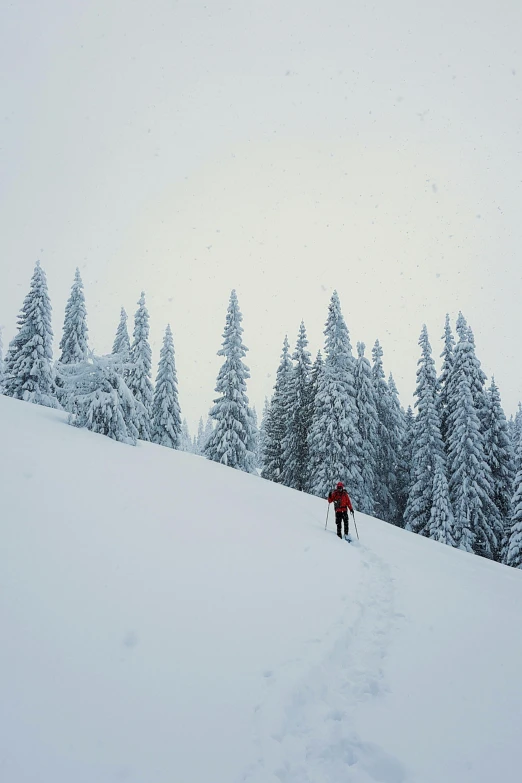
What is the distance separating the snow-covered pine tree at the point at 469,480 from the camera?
25.2 metres

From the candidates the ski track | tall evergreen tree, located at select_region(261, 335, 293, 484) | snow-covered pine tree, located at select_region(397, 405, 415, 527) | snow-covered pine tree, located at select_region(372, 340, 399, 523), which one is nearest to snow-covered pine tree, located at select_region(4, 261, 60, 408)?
tall evergreen tree, located at select_region(261, 335, 293, 484)

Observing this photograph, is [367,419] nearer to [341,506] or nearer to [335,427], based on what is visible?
[335,427]

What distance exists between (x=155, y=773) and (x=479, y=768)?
9.21ft

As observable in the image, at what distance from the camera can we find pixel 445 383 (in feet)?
101

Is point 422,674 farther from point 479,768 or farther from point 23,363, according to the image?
point 23,363

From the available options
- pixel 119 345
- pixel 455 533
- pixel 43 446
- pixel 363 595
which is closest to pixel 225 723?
pixel 363 595

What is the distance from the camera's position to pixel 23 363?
1049 inches

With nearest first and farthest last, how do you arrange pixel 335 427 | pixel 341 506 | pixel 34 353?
1. pixel 341 506
2. pixel 34 353
3. pixel 335 427

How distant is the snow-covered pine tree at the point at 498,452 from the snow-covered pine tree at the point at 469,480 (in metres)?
1.33

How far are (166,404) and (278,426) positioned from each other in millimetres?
10538

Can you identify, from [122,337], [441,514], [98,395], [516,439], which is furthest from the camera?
[516,439]

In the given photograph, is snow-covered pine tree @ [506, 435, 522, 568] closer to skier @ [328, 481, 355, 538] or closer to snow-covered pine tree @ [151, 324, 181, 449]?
skier @ [328, 481, 355, 538]

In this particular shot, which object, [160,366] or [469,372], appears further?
[160,366]

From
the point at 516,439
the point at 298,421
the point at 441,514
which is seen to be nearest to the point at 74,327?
the point at 298,421
